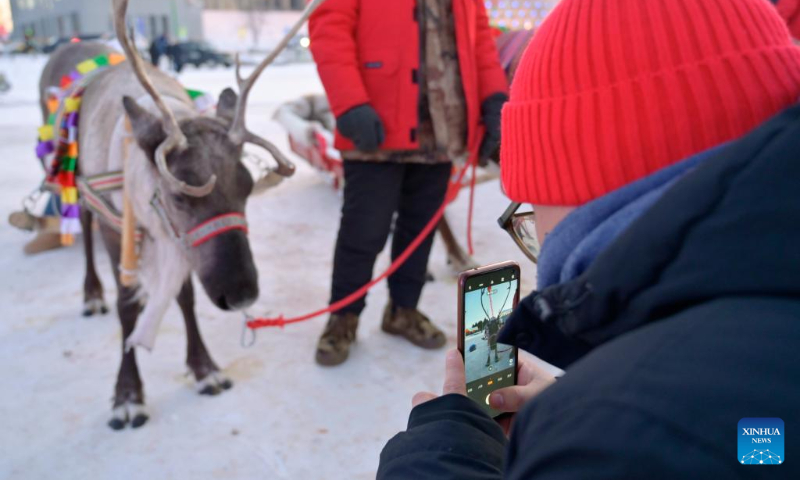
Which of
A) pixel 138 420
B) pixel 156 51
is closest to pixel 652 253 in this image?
pixel 138 420

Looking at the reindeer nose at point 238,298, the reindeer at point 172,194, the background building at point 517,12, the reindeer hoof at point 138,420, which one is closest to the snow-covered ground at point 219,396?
the reindeer hoof at point 138,420

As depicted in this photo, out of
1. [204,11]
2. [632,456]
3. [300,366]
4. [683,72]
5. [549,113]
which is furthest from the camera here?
[204,11]

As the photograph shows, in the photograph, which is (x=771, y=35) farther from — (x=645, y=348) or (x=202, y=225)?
(x=202, y=225)

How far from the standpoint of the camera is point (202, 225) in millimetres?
2160

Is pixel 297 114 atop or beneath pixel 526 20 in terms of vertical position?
beneath

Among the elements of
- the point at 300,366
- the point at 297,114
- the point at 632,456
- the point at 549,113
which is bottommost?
the point at 300,366

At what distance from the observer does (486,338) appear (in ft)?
4.07

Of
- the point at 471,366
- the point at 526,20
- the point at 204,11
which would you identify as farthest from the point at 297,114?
the point at 204,11

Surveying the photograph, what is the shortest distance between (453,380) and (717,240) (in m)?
0.59

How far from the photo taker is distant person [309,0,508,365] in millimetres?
2465

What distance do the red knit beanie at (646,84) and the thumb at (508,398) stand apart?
1.44 feet

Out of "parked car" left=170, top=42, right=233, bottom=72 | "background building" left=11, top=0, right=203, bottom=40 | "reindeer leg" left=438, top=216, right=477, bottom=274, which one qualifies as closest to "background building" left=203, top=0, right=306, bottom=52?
"background building" left=11, top=0, right=203, bottom=40

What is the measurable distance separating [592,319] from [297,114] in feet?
18.7

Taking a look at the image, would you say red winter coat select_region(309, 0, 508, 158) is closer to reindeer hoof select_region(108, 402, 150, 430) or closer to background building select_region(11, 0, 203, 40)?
reindeer hoof select_region(108, 402, 150, 430)
